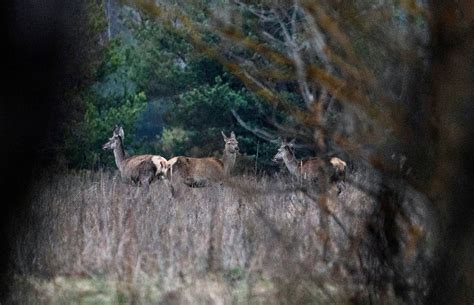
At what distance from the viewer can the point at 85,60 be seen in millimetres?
15023

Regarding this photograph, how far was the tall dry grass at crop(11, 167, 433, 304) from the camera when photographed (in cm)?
403

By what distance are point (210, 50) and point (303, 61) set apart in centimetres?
37

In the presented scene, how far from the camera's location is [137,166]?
639 inches

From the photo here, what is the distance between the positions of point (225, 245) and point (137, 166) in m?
8.04

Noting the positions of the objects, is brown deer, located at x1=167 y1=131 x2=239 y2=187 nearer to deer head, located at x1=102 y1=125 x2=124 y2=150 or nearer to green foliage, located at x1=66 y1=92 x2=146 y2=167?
deer head, located at x1=102 y1=125 x2=124 y2=150

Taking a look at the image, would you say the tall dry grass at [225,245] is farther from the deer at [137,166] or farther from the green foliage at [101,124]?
the green foliage at [101,124]

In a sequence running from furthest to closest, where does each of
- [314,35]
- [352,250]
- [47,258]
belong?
[47,258] → [352,250] → [314,35]

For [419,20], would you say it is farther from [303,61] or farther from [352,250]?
[352,250]

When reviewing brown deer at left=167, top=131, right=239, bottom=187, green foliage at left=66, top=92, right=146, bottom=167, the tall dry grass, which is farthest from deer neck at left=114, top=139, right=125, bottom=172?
the tall dry grass

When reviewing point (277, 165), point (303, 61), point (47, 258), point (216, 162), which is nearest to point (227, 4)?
point (303, 61)

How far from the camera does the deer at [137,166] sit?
15.7m

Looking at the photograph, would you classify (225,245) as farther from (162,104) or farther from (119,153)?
(162,104)

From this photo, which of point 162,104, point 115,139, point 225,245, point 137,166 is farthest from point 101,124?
point 225,245

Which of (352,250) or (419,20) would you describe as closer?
(419,20)
